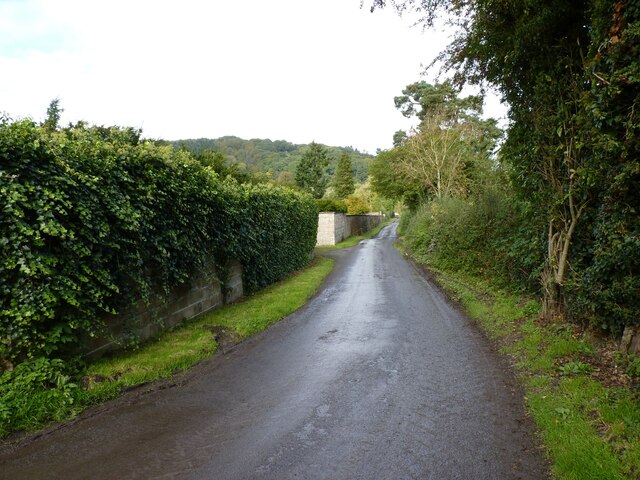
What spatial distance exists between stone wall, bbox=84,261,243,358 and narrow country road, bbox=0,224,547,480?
3.90 feet

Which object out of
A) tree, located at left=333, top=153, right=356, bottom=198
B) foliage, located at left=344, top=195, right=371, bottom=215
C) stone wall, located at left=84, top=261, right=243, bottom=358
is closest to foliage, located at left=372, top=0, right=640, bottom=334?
stone wall, located at left=84, top=261, right=243, bottom=358

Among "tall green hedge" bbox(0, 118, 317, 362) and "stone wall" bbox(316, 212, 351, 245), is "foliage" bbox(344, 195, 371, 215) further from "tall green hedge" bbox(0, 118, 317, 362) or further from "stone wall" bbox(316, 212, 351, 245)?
"tall green hedge" bbox(0, 118, 317, 362)

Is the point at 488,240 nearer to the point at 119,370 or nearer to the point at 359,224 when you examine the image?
the point at 119,370

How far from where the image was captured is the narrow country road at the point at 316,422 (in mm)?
3430

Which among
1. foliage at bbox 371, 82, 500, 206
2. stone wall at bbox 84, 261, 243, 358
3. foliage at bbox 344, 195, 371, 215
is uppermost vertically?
foliage at bbox 371, 82, 500, 206

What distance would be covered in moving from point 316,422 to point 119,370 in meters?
2.79

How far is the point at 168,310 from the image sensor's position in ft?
24.2

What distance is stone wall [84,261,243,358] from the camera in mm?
5773

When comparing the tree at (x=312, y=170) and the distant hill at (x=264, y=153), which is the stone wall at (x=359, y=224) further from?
the distant hill at (x=264, y=153)

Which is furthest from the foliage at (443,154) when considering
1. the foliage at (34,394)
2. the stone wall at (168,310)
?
the foliage at (34,394)

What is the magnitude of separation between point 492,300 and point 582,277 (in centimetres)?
403

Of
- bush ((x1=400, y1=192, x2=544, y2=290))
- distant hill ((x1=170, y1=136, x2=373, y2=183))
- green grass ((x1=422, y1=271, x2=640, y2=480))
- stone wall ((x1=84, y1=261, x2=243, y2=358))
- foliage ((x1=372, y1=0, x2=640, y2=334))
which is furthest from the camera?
distant hill ((x1=170, y1=136, x2=373, y2=183))

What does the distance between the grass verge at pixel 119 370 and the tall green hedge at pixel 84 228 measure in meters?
0.38

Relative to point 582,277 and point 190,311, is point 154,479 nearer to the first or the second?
point 190,311
